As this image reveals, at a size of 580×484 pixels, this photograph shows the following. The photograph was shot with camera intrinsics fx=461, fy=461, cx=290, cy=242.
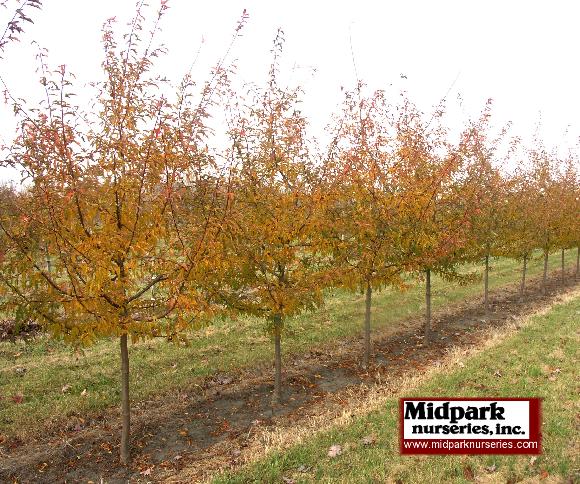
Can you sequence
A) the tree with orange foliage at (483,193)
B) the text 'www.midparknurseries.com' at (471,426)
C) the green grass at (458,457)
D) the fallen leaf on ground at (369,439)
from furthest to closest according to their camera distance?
1. the tree with orange foliage at (483,193)
2. the fallen leaf on ground at (369,439)
3. the text 'www.midparknurseries.com' at (471,426)
4. the green grass at (458,457)

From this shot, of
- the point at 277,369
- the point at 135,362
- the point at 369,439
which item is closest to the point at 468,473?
the point at 369,439

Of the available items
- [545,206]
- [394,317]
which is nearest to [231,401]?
[394,317]

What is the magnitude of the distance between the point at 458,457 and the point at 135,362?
740cm

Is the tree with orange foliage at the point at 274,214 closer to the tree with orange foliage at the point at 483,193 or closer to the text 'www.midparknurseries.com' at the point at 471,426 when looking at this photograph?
the text 'www.midparknurseries.com' at the point at 471,426

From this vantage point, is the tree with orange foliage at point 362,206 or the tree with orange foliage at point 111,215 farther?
the tree with orange foliage at point 362,206

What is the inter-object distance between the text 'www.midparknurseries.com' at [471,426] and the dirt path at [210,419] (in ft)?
7.42

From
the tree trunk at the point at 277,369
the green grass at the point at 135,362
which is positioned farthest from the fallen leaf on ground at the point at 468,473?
the green grass at the point at 135,362

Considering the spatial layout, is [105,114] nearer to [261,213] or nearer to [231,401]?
[261,213]

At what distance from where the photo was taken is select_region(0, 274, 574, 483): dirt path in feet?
20.6

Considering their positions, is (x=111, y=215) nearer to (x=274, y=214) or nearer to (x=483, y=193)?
(x=274, y=214)

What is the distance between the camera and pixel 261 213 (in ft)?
24.5

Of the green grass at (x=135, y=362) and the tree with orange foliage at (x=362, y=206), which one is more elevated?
the tree with orange foliage at (x=362, y=206)

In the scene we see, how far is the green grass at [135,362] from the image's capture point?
323 inches

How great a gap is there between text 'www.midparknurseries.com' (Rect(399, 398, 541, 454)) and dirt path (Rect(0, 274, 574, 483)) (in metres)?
2.26
